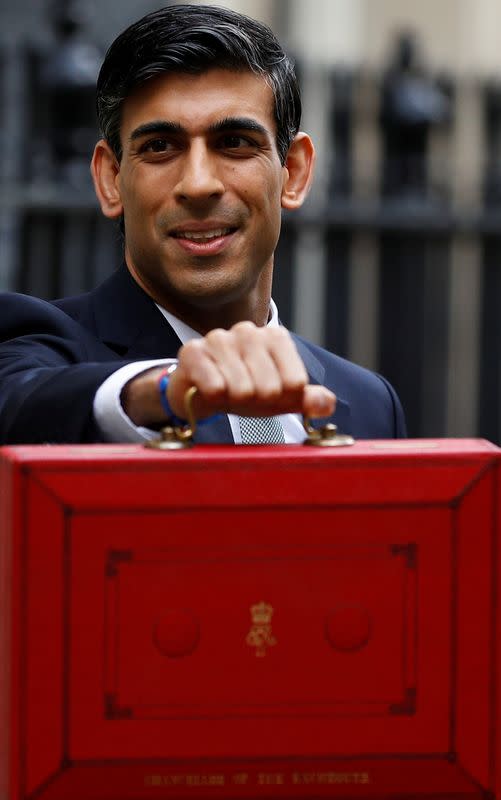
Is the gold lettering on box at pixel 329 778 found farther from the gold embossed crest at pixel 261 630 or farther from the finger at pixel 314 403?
the finger at pixel 314 403

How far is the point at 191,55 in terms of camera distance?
2742 millimetres

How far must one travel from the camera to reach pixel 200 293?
2787 millimetres

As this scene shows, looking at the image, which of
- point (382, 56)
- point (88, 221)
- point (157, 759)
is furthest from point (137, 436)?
point (382, 56)

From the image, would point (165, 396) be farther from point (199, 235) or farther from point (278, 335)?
point (199, 235)

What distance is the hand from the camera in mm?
2059

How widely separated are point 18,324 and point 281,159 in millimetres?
592

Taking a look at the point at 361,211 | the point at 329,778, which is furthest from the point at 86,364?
the point at 361,211

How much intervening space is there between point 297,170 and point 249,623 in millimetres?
1317

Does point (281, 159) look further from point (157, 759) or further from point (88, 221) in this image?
point (88, 221)

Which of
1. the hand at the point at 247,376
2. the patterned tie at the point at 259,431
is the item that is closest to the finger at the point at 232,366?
the hand at the point at 247,376

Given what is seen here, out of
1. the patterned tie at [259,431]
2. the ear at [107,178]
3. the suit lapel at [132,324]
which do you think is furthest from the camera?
the ear at [107,178]

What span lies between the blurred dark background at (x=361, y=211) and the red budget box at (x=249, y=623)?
425 centimetres

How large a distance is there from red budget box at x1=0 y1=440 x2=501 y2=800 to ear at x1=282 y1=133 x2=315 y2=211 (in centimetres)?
113

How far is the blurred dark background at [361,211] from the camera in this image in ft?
20.5
